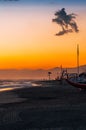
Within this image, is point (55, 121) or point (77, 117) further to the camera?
point (77, 117)

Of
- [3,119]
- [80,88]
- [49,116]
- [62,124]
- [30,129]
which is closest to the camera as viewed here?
[30,129]

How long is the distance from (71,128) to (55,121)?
465 cm

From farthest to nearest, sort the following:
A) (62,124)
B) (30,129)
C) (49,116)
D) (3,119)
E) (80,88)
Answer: (80,88), (49,116), (3,119), (62,124), (30,129)

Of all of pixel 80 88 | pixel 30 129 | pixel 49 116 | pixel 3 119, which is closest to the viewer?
pixel 30 129

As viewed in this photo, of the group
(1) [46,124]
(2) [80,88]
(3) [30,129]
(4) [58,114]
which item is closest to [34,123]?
(1) [46,124]

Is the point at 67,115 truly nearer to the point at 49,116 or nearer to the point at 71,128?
the point at 49,116

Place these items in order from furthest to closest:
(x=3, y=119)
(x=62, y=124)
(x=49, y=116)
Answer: (x=49, y=116) < (x=3, y=119) < (x=62, y=124)

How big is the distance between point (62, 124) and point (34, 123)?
244 cm

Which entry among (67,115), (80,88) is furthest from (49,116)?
(80,88)

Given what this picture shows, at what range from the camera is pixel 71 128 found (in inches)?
1339

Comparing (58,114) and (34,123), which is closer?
(34,123)

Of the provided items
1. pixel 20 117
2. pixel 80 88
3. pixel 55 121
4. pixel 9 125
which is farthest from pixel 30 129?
pixel 80 88

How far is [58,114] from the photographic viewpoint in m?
43.9

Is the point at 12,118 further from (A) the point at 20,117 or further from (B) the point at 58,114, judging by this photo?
(B) the point at 58,114
